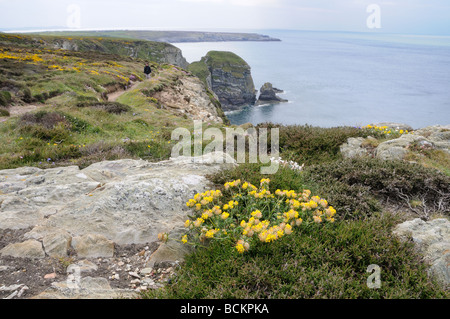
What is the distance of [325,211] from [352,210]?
1013 mm

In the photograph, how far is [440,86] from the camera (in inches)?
5477

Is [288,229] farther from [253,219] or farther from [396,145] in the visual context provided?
[396,145]

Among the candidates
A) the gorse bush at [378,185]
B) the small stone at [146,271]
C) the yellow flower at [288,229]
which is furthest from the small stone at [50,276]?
the gorse bush at [378,185]

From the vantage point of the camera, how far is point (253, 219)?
397 centimetres

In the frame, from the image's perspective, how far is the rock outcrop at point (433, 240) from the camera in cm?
353

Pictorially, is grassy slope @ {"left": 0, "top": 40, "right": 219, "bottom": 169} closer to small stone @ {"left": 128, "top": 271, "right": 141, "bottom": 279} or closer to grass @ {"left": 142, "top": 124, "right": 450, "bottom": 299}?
small stone @ {"left": 128, "top": 271, "right": 141, "bottom": 279}

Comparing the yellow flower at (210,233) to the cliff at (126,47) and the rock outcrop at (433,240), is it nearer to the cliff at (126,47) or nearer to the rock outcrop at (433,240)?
the rock outcrop at (433,240)

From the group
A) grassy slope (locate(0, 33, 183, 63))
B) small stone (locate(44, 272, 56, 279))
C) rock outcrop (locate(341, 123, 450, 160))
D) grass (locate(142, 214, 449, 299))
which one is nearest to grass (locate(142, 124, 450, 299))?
grass (locate(142, 214, 449, 299))

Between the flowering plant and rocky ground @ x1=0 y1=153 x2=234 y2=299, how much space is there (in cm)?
55

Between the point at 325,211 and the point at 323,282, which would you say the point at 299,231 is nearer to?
the point at 325,211

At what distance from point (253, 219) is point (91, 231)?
279cm

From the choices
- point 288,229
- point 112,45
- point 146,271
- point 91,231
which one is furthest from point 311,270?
point 112,45
